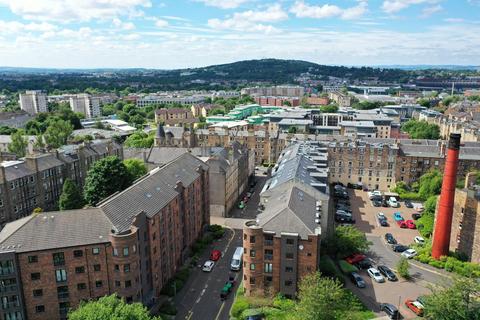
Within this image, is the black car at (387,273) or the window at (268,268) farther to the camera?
the black car at (387,273)

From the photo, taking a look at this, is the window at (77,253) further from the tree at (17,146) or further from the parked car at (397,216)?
the tree at (17,146)

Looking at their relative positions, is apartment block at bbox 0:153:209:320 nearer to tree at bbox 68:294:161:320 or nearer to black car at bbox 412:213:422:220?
tree at bbox 68:294:161:320

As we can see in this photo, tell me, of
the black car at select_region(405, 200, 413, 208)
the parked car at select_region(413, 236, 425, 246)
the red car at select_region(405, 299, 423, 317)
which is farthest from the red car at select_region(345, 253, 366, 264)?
the black car at select_region(405, 200, 413, 208)

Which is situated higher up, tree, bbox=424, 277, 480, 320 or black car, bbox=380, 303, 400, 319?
tree, bbox=424, 277, 480, 320

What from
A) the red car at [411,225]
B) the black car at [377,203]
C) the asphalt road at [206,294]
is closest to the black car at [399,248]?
the red car at [411,225]

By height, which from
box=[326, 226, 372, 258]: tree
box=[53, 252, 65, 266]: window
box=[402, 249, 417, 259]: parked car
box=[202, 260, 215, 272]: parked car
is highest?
box=[53, 252, 65, 266]: window

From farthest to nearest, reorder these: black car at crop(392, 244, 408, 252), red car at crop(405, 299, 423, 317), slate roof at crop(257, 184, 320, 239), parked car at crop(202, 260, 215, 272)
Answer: black car at crop(392, 244, 408, 252) < parked car at crop(202, 260, 215, 272) < slate roof at crop(257, 184, 320, 239) < red car at crop(405, 299, 423, 317)

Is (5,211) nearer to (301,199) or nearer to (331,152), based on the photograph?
(301,199)

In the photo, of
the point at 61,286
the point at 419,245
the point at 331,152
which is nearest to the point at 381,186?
the point at 331,152
